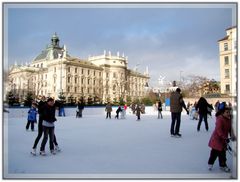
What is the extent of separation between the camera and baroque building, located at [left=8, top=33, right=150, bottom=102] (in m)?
54.4

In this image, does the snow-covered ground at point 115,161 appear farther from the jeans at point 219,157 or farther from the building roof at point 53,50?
the building roof at point 53,50

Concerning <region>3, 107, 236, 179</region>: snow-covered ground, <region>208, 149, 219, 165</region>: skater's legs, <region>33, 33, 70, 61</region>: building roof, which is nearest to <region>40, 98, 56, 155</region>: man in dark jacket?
<region>3, 107, 236, 179</region>: snow-covered ground

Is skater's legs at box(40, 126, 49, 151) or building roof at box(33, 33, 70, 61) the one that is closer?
skater's legs at box(40, 126, 49, 151)

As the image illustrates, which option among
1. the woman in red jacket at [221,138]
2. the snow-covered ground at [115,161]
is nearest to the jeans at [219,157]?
the woman in red jacket at [221,138]

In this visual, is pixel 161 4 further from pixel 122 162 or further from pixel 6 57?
pixel 122 162

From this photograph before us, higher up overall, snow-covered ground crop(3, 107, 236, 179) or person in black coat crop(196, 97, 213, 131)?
person in black coat crop(196, 97, 213, 131)

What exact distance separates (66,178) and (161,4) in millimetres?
2310

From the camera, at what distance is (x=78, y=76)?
57938mm

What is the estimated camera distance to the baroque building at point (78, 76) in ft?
179

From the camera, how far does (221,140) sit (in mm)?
3824

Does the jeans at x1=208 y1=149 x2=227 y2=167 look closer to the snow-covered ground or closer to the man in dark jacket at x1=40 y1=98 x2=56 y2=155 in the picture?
the snow-covered ground

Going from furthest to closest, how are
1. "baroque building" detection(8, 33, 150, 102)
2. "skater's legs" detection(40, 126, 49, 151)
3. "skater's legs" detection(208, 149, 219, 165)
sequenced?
"baroque building" detection(8, 33, 150, 102), "skater's legs" detection(40, 126, 49, 151), "skater's legs" detection(208, 149, 219, 165)

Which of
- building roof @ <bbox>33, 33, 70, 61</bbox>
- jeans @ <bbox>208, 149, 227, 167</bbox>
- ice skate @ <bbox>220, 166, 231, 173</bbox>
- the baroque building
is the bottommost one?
ice skate @ <bbox>220, 166, 231, 173</bbox>

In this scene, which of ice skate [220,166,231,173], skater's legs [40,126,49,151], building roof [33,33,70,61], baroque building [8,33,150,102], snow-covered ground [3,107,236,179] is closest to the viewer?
snow-covered ground [3,107,236,179]
